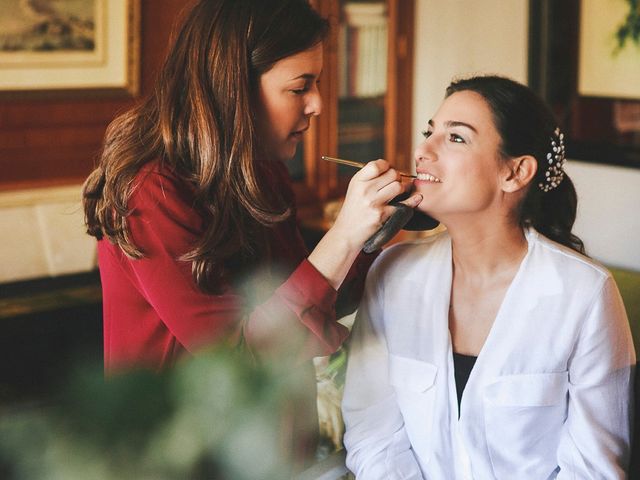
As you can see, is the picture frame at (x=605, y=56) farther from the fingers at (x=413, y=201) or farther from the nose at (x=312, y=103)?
the nose at (x=312, y=103)

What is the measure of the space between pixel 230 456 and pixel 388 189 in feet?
2.35

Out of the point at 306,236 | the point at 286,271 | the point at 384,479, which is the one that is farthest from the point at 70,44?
the point at 384,479

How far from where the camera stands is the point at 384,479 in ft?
4.47

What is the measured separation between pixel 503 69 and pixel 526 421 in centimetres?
235

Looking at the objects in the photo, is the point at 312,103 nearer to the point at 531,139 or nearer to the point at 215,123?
the point at 215,123

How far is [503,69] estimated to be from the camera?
3.38 meters

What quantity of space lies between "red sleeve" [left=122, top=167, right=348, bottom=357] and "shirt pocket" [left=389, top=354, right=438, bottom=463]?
13.6 inches

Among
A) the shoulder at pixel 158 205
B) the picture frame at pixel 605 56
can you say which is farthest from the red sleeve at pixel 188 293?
the picture frame at pixel 605 56

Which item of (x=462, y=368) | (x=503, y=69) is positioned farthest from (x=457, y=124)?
(x=503, y=69)

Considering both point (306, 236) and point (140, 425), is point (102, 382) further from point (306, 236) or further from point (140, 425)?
point (306, 236)

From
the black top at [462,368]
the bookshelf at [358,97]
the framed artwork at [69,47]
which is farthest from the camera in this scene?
the bookshelf at [358,97]

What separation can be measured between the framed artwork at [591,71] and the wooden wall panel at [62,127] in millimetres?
1429

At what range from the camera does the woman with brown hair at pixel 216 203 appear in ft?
3.54

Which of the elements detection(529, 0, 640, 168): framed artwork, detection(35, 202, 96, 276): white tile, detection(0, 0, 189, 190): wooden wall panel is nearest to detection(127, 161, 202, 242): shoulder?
detection(0, 0, 189, 190): wooden wall panel
